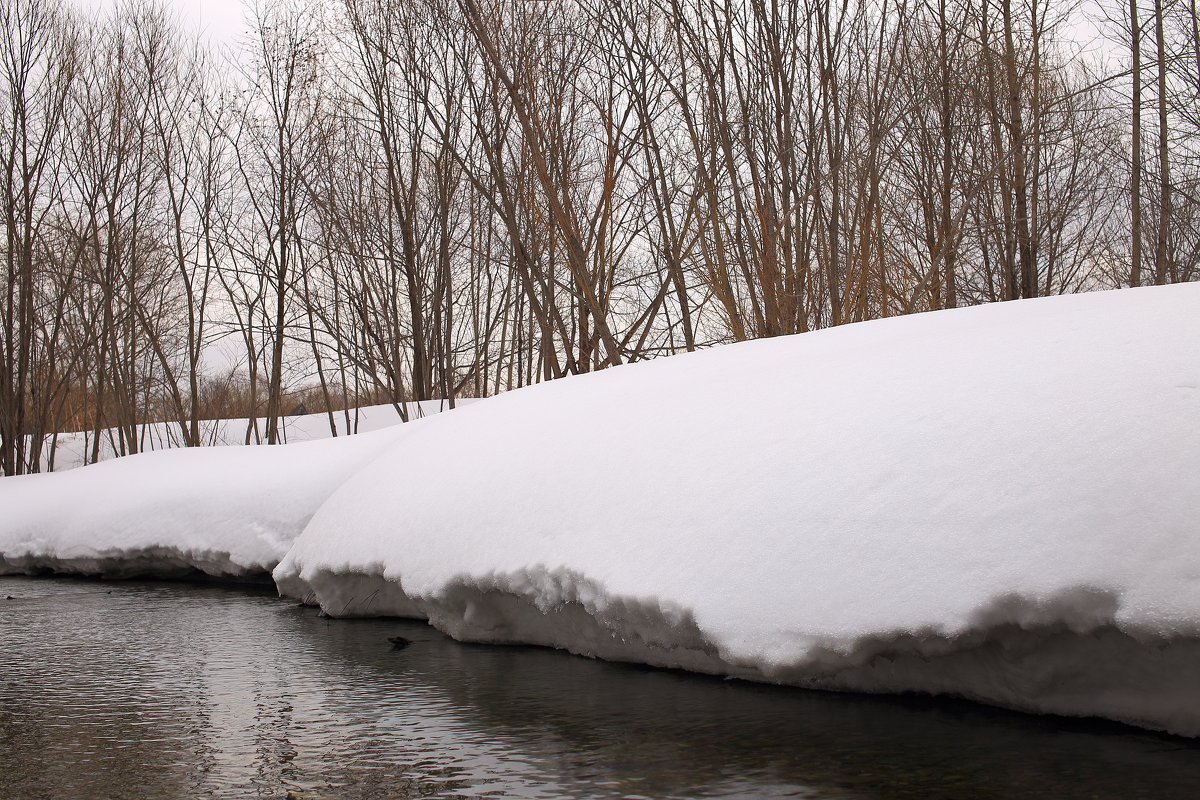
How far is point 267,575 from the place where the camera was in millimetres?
6398

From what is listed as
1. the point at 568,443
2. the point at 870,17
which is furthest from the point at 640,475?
the point at 870,17

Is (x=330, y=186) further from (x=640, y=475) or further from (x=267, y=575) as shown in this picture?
(x=640, y=475)

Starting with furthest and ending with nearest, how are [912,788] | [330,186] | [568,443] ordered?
[330,186] → [568,443] → [912,788]

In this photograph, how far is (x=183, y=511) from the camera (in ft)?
21.6

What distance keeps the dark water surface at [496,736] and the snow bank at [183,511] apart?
2.09m

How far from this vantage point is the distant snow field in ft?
7.82

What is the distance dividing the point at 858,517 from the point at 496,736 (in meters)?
1.21

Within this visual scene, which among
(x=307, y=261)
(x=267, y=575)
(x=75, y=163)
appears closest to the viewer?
(x=267, y=575)

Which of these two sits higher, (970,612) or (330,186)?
(330,186)

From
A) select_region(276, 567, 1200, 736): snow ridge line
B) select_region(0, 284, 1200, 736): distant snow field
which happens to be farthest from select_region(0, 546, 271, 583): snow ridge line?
select_region(276, 567, 1200, 736): snow ridge line

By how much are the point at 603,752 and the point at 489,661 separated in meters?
1.33

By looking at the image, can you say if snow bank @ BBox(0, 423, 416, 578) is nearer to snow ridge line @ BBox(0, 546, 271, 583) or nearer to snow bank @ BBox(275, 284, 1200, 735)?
snow ridge line @ BBox(0, 546, 271, 583)

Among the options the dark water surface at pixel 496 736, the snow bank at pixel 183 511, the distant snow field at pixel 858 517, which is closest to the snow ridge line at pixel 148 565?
the snow bank at pixel 183 511

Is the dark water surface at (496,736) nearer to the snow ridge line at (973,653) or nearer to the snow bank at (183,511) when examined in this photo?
the snow ridge line at (973,653)
